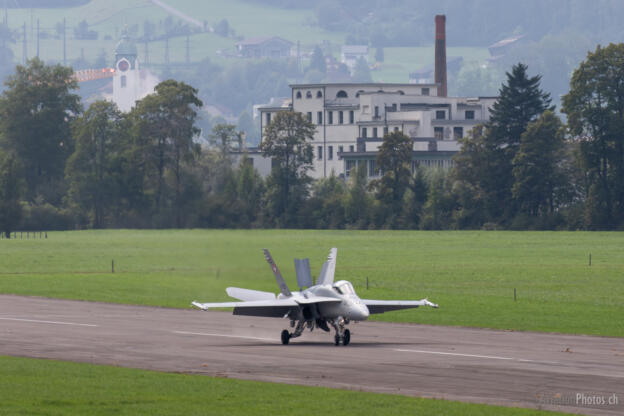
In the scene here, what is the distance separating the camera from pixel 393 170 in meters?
174

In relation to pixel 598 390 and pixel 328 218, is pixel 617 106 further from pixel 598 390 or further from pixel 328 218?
pixel 598 390

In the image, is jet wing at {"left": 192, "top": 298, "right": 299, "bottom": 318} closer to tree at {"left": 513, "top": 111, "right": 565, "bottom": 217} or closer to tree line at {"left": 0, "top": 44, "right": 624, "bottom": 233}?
tree line at {"left": 0, "top": 44, "right": 624, "bottom": 233}

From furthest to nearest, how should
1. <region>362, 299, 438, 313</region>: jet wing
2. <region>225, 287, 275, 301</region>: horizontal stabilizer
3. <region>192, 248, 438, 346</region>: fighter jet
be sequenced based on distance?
1. <region>225, 287, 275, 301</region>: horizontal stabilizer
2. <region>362, 299, 438, 313</region>: jet wing
3. <region>192, 248, 438, 346</region>: fighter jet

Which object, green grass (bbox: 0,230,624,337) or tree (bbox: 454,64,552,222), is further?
tree (bbox: 454,64,552,222)

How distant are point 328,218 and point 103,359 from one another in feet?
458

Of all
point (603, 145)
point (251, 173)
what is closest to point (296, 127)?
point (251, 173)

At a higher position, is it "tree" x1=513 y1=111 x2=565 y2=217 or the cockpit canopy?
"tree" x1=513 y1=111 x2=565 y2=217

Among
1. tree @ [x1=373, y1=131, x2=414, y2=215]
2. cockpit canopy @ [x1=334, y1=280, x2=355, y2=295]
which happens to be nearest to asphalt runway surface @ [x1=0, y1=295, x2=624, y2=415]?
cockpit canopy @ [x1=334, y1=280, x2=355, y2=295]

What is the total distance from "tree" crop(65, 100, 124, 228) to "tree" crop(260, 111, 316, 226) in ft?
77.0

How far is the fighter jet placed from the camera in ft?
136

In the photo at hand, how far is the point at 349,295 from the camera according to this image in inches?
1635

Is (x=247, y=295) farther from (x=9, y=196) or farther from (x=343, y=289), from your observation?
(x=9, y=196)

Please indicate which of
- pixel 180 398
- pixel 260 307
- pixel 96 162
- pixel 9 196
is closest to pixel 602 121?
pixel 9 196

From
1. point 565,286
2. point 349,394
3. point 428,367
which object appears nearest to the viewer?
point 349,394
